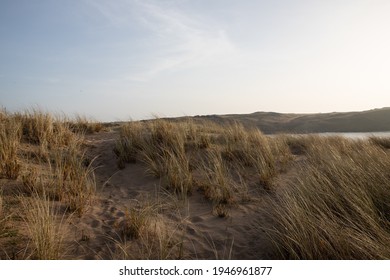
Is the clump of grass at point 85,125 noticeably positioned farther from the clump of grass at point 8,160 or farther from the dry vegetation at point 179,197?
the clump of grass at point 8,160

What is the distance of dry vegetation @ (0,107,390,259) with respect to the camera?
2.61 metres

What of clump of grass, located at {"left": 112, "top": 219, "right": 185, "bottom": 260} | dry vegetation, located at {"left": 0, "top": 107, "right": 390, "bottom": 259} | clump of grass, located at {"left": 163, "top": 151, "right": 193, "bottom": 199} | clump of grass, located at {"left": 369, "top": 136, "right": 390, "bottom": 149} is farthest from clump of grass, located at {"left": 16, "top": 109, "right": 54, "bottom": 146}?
clump of grass, located at {"left": 369, "top": 136, "right": 390, "bottom": 149}

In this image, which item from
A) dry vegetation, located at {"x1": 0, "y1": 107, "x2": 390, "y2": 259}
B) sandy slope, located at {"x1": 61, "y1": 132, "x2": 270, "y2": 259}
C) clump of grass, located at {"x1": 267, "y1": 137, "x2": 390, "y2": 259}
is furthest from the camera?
sandy slope, located at {"x1": 61, "y1": 132, "x2": 270, "y2": 259}

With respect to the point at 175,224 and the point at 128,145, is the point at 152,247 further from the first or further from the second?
the point at 128,145

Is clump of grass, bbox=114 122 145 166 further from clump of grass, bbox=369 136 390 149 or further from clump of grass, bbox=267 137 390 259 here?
clump of grass, bbox=369 136 390 149

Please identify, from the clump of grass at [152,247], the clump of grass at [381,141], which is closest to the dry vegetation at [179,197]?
the clump of grass at [152,247]

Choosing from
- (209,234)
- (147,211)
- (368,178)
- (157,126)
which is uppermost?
(157,126)

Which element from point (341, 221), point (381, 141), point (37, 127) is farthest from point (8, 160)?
point (381, 141)

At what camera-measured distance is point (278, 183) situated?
5090 mm

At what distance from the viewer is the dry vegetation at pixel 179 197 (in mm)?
2613

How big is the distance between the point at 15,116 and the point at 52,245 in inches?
194

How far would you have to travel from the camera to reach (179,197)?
14.3 feet
